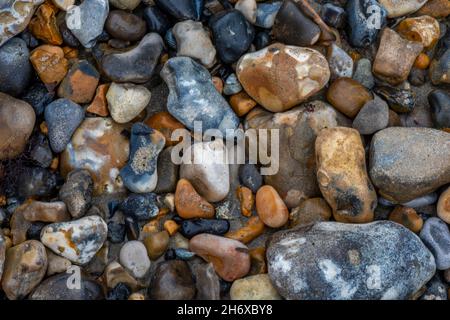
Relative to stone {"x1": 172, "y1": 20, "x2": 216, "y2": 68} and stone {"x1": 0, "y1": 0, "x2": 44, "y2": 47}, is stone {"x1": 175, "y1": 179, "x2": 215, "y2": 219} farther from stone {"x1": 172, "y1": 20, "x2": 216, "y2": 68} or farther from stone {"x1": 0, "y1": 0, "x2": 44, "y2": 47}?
stone {"x1": 0, "y1": 0, "x2": 44, "y2": 47}

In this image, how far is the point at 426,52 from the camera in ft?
11.7

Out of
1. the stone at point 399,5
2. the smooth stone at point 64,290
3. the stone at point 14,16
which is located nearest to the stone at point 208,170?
the smooth stone at point 64,290

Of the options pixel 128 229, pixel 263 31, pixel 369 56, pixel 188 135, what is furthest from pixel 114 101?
pixel 369 56

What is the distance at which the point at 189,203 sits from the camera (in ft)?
10.6

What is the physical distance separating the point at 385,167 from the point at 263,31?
1.19 meters

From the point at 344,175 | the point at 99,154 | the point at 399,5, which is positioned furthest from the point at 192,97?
the point at 399,5

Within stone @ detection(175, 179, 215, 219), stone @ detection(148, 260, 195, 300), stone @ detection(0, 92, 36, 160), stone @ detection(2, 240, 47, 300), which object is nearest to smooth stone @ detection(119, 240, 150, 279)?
stone @ detection(148, 260, 195, 300)

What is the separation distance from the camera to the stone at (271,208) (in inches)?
127

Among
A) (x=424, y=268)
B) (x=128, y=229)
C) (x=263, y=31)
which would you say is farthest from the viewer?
(x=263, y=31)

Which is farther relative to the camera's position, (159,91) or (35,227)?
(159,91)

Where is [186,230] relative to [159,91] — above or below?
below

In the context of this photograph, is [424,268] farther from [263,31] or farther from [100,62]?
[100,62]

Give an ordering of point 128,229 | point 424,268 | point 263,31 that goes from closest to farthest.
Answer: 1. point 424,268
2. point 128,229
3. point 263,31

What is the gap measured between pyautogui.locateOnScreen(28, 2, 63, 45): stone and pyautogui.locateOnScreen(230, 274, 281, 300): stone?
193cm
